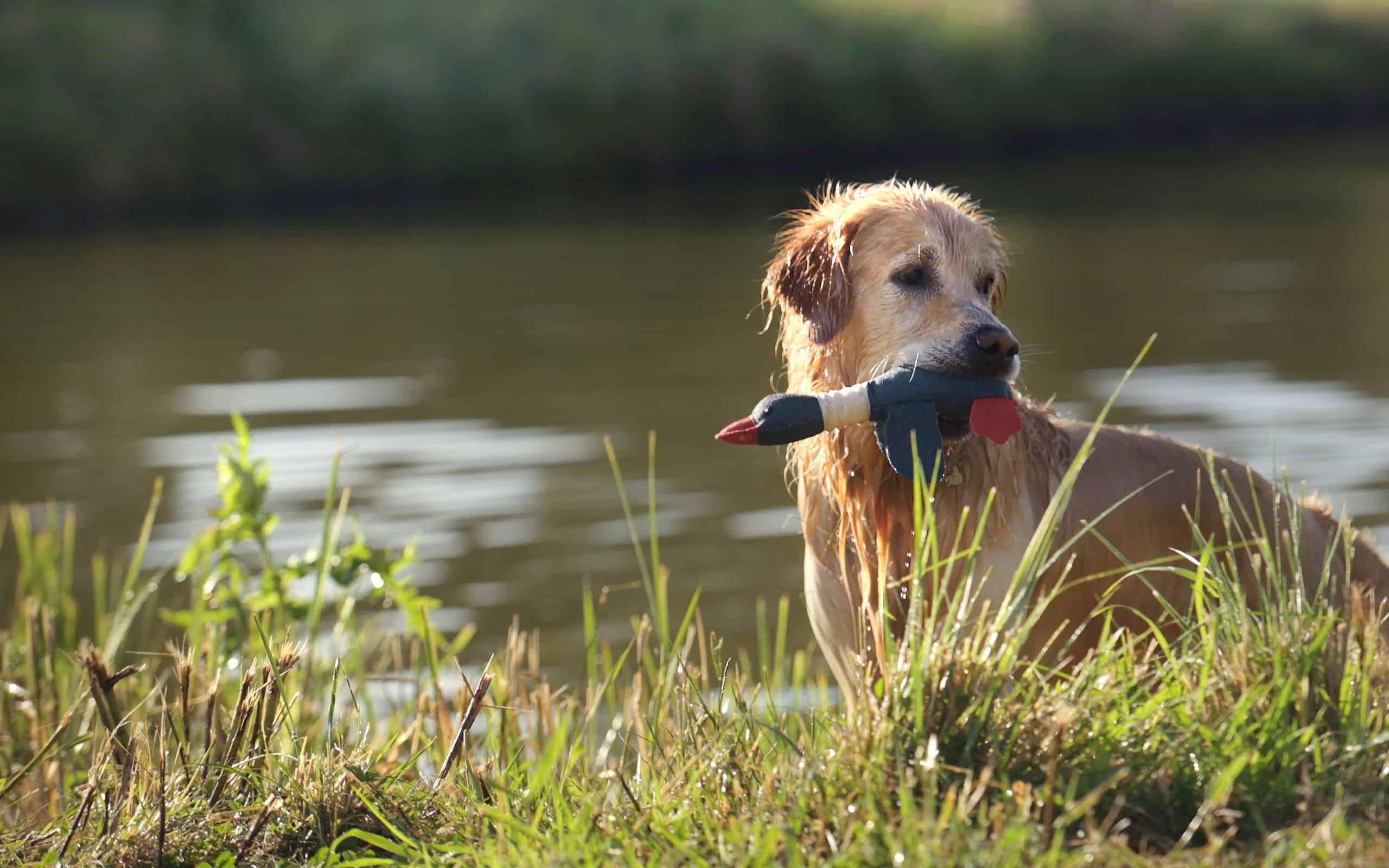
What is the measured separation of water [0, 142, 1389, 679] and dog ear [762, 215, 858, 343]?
3.38ft

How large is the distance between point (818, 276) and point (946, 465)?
1.86 feet

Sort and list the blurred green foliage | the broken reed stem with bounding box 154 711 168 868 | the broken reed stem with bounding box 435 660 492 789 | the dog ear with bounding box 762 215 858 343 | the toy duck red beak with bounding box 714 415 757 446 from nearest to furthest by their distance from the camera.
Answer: the broken reed stem with bounding box 154 711 168 868, the broken reed stem with bounding box 435 660 492 789, the toy duck red beak with bounding box 714 415 757 446, the dog ear with bounding box 762 215 858 343, the blurred green foliage

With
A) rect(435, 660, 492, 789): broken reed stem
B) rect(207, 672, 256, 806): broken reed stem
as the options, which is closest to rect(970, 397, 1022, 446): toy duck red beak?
rect(435, 660, 492, 789): broken reed stem

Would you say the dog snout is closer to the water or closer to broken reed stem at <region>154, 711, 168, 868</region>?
the water

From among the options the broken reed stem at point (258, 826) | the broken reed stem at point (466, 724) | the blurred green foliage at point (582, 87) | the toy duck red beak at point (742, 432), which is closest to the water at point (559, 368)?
the toy duck red beak at point (742, 432)

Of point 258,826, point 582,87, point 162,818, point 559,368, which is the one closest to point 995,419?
point 258,826

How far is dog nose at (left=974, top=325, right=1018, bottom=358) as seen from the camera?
3748mm

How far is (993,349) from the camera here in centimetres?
376

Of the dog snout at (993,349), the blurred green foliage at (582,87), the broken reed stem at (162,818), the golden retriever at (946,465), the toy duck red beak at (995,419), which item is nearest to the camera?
the broken reed stem at (162,818)

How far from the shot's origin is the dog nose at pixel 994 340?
12.3ft

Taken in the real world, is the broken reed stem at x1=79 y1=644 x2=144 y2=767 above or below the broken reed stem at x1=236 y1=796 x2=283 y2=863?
above

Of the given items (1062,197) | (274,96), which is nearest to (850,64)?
(1062,197)

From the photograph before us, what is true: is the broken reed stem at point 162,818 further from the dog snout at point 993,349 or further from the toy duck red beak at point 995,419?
the dog snout at point 993,349

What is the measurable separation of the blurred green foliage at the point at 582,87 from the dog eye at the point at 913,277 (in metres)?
24.0
